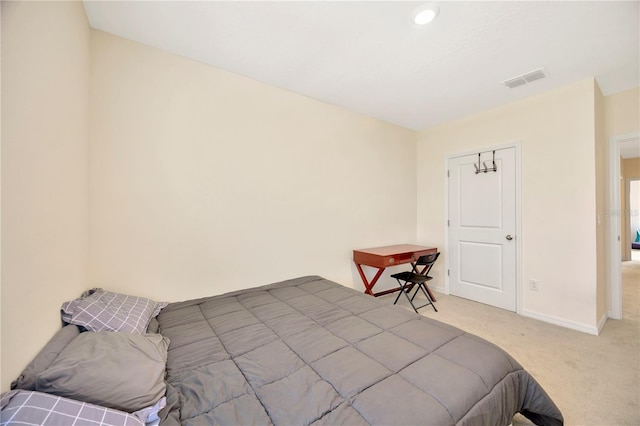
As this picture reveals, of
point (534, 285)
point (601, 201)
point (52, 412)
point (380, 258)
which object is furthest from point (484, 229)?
point (52, 412)

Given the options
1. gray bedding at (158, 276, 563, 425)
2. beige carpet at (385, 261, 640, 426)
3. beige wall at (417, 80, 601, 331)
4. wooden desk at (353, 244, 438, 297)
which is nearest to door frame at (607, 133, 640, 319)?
beige carpet at (385, 261, 640, 426)

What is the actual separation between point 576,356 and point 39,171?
12.5 feet

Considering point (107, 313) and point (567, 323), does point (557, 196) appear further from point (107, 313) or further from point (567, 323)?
point (107, 313)

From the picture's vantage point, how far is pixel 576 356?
2.15 metres

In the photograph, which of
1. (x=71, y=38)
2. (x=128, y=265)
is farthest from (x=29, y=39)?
(x=128, y=265)

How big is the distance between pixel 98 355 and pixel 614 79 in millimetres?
4522

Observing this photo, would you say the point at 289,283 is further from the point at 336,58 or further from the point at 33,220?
the point at 336,58

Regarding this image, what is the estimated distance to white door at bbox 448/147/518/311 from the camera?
3164 mm

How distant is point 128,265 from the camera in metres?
1.97

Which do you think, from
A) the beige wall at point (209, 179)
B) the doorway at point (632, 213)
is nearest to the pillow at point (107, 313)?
the beige wall at point (209, 179)

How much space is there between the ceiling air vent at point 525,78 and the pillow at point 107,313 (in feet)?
12.4

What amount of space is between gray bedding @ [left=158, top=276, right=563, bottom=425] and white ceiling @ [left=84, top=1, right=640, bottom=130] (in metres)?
2.07

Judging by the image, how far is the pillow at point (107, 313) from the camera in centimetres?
133

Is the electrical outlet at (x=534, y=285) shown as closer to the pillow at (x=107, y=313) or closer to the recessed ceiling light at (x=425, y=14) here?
the recessed ceiling light at (x=425, y=14)
